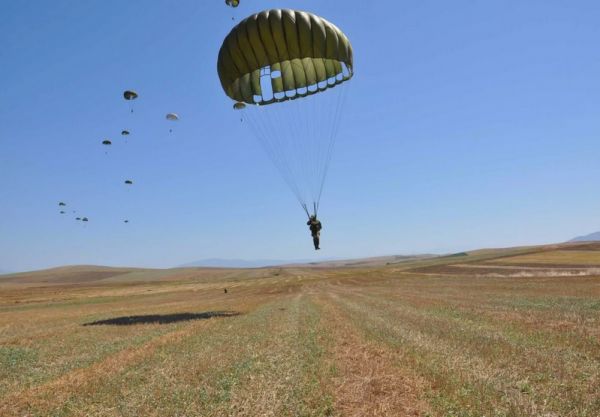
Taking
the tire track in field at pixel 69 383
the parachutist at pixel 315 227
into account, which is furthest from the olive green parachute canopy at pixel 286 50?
the tire track in field at pixel 69 383

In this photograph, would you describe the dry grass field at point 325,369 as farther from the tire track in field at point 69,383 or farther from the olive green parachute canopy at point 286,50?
the olive green parachute canopy at point 286,50

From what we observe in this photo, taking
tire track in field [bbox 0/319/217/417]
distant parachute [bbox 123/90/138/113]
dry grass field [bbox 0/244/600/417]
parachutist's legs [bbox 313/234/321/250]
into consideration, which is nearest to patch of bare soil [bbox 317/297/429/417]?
dry grass field [bbox 0/244/600/417]

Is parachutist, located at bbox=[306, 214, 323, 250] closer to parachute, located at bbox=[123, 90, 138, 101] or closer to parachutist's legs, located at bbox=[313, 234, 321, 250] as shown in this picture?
parachutist's legs, located at bbox=[313, 234, 321, 250]

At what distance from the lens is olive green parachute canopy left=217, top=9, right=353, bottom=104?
2241 centimetres

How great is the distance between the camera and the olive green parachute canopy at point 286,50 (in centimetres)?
2241

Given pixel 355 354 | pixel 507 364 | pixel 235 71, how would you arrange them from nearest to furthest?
pixel 507 364, pixel 355 354, pixel 235 71

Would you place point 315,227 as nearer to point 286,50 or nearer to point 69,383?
point 286,50

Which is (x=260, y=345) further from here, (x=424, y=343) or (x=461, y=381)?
(x=461, y=381)

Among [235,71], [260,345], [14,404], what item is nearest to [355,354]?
[260,345]

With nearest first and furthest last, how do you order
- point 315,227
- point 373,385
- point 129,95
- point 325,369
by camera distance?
point 373,385
point 325,369
point 315,227
point 129,95

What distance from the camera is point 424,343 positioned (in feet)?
46.4

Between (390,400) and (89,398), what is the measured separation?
21.7 ft

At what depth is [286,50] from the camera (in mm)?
22844

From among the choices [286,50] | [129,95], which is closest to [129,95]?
[129,95]
